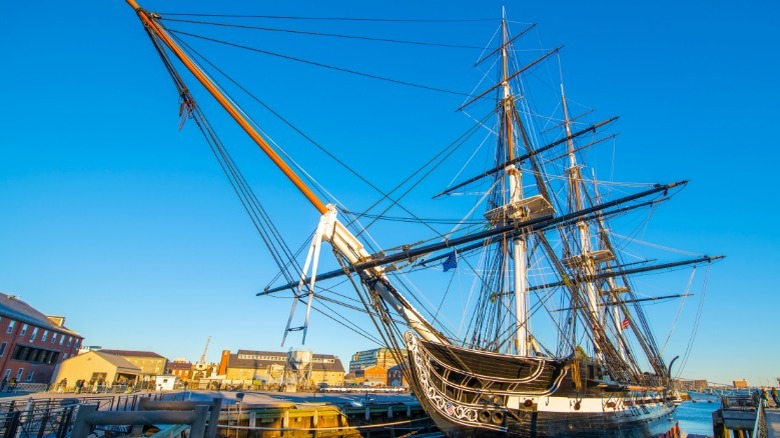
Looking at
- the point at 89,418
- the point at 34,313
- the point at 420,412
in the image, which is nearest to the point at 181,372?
the point at 34,313

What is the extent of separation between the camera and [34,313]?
47000 mm

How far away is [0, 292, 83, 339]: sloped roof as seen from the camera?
3925 centimetres

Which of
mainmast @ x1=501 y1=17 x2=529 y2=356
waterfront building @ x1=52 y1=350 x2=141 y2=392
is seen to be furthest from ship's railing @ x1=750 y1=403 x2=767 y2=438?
waterfront building @ x1=52 y1=350 x2=141 y2=392

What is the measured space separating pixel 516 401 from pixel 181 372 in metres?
107

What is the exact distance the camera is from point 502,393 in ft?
42.1

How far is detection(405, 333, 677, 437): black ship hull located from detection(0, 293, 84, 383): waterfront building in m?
43.5

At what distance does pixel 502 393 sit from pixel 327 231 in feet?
24.7

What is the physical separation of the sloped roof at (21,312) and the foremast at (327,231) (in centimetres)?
4255

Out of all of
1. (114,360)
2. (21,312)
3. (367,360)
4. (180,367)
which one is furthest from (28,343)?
(367,360)

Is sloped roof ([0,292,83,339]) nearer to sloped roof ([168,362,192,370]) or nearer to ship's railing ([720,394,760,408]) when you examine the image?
ship's railing ([720,394,760,408])

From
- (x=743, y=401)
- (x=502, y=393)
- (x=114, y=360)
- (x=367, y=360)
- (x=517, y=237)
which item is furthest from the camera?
(x=367, y=360)

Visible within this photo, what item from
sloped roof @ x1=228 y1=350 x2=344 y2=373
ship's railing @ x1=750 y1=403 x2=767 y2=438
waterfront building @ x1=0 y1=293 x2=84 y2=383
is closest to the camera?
ship's railing @ x1=750 y1=403 x2=767 y2=438

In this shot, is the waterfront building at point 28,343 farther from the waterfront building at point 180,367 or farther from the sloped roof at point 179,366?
the sloped roof at point 179,366

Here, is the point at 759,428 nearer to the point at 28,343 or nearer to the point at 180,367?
the point at 28,343
